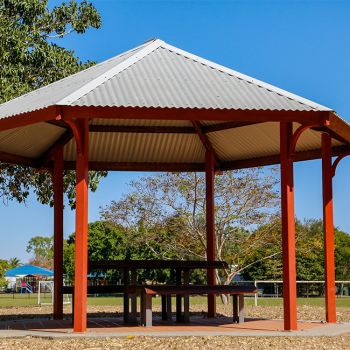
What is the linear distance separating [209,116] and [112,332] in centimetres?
339

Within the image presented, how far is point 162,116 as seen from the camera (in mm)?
10688

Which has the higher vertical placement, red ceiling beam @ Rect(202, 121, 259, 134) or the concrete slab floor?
red ceiling beam @ Rect(202, 121, 259, 134)

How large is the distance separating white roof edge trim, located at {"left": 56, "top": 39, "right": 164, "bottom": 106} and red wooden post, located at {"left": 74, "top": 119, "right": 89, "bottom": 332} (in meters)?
0.42

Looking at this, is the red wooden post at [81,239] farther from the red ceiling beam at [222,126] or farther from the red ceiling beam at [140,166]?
the red ceiling beam at [140,166]

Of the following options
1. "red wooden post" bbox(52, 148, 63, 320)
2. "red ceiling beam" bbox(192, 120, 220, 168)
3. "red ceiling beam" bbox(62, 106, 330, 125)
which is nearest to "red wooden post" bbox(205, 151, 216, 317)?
"red ceiling beam" bbox(192, 120, 220, 168)

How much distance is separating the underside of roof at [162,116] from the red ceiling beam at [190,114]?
0.01 m

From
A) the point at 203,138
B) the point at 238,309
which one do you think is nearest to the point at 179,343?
the point at 238,309

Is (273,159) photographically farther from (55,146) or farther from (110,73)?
(110,73)

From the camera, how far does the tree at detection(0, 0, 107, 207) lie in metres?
20.4

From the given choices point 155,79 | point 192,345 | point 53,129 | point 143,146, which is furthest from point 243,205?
point 192,345

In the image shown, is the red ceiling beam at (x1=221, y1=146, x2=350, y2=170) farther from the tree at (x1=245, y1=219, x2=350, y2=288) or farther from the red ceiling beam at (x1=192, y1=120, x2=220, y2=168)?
the tree at (x1=245, y1=219, x2=350, y2=288)

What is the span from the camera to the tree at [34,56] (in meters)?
→ 20.4

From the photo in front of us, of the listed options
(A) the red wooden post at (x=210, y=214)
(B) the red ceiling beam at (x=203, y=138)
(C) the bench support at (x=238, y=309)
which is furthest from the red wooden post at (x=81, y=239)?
(A) the red wooden post at (x=210, y=214)

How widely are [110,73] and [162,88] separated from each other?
110 centimetres
